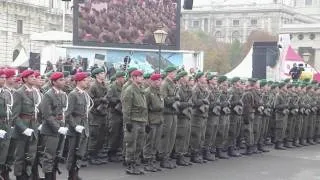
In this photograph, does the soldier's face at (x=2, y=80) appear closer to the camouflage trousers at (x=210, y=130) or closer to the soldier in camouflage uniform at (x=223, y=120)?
the camouflage trousers at (x=210, y=130)

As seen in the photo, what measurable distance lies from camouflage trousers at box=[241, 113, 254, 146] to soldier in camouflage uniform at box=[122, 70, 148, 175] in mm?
4302

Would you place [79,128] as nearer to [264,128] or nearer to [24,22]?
[264,128]

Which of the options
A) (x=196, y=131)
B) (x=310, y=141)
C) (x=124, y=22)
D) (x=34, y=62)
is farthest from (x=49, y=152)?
(x=34, y=62)

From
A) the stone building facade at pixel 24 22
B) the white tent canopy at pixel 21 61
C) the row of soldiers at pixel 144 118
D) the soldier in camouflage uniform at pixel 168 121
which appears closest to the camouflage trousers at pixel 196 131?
the row of soldiers at pixel 144 118

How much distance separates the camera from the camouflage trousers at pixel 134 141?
11.2 meters

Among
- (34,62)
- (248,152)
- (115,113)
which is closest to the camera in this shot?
(115,113)

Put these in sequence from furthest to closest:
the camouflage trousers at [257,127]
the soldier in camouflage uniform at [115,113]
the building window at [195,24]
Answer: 1. the building window at [195,24]
2. the camouflage trousers at [257,127]
3. the soldier in camouflage uniform at [115,113]

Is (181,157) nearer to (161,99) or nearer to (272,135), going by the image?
(161,99)

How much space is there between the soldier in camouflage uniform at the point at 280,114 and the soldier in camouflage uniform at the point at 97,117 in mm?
6013

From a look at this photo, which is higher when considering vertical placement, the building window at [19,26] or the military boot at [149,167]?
the building window at [19,26]

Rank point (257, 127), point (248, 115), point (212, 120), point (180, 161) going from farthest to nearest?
point (257, 127) → point (248, 115) → point (212, 120) → point (180, 161)

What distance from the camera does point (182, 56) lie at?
28031 mm

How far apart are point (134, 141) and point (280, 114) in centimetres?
671

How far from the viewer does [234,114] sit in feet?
47.9
